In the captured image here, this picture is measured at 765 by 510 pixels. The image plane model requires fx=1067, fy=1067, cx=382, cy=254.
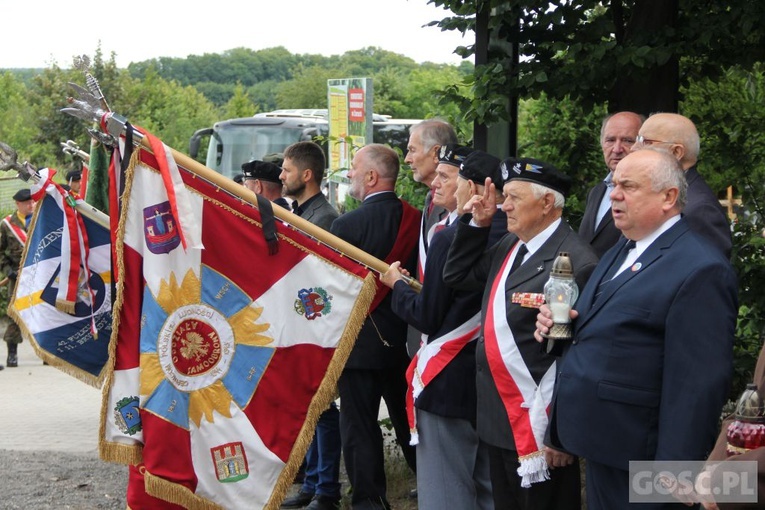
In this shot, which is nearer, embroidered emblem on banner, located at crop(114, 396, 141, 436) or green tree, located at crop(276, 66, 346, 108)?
embroidered emblem on banner, located at crop(114, 396, 141, 436)

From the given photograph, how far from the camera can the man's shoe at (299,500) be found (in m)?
6.50

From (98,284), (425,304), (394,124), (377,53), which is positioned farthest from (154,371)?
A: (377,53)

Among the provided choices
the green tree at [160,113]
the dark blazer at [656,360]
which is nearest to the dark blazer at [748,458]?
the dark blazer at [656,360]

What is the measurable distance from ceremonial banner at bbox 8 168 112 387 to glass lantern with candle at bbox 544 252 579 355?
355 centimetres

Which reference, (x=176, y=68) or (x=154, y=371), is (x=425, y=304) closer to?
(x=154, y=371)

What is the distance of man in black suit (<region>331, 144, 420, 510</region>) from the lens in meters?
5.80

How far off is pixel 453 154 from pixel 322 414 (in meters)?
2.07

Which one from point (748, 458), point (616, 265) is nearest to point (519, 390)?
point (616, 265)

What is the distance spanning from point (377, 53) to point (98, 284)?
209ft

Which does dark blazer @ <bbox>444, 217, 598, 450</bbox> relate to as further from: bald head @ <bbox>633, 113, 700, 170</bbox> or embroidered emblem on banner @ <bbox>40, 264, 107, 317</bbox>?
embroidered emblem on banner @ <bbox>40, 264, 107, 317</bbox>

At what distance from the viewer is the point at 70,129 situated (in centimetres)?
2686

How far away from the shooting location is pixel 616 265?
3768 mm

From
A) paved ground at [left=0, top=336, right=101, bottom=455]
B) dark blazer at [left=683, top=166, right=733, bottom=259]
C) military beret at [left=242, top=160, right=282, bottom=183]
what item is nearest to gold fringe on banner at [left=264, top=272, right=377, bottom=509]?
dark blazer at [left=683, top=166, right=733, bottom=259]
